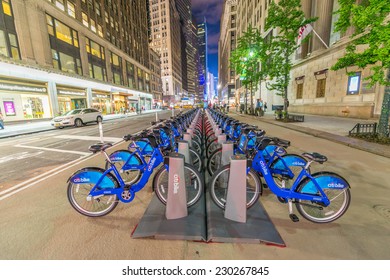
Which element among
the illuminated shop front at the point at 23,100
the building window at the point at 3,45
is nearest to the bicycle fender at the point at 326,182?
the illuminated shop front at the point at 23,100

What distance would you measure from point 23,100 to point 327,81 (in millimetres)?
34457

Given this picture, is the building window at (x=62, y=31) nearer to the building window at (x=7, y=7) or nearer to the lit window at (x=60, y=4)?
the lit window at (x=60, y=4)

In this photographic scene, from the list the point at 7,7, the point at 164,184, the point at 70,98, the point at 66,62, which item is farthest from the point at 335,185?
the point at 66,62

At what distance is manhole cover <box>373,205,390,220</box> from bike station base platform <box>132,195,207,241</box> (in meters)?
3.08

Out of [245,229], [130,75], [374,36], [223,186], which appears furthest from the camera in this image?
[130,75]

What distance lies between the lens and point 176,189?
9.34ft

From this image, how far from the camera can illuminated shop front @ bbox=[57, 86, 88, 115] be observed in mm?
22927

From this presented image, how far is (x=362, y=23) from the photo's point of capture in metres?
6.74

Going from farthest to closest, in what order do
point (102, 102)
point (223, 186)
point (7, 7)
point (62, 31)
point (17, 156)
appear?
point (102, 102) → point (62, 31) → point (7, 7) → point (17, 156) → point (223, 186)

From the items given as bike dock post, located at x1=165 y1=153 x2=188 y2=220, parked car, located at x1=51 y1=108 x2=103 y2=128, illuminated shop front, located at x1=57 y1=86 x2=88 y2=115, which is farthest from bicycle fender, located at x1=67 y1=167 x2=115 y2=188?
illuminated shop front, located at x1=57 y1=86 x2=88 y2=115

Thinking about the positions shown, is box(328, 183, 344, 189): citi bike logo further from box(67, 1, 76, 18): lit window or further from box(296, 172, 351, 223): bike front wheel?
box(67, 1, 76, 18): lit window

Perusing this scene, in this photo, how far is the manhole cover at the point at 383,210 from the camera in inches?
118

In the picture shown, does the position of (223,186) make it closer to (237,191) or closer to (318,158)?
(237,191)

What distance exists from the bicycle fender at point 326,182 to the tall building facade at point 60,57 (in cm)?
2468
